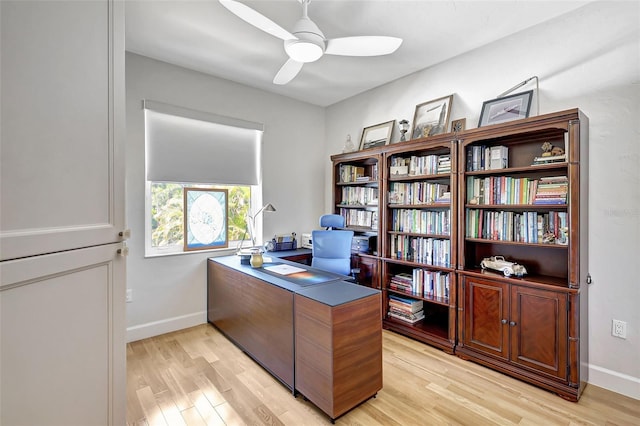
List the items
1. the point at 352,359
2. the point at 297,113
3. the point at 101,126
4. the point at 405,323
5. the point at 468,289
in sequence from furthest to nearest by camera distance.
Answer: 1. the point at 297,113
2. the point at 405,323
3. the point at 468,289
4. the point at 352,359
5. the point at 101,126

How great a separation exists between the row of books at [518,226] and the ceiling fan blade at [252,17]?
6.90ft

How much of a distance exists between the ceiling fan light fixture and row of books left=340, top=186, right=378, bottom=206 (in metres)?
1.94

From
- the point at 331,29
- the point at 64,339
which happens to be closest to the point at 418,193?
the point at 331,29

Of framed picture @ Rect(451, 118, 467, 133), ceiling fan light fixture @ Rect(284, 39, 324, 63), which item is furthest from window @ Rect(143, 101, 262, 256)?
framed picture @ Rect(451, 118, 467, 133)

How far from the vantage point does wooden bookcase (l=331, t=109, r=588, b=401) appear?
205 cm

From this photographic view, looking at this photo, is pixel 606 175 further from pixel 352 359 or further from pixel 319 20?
pixel 319 20

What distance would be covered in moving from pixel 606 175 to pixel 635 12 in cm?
111

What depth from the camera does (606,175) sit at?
2.13m

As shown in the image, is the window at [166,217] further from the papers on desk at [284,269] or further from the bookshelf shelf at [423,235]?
the bookshelf shelf at [423,235]

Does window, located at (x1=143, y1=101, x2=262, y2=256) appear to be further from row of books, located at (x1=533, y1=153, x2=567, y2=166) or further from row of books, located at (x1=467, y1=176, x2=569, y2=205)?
row of books, located at (x1=533, y1=153, x2=567, y2=166)

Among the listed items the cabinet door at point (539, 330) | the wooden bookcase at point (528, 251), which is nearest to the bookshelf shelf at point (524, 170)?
the wooden bookcase at point (528, 251)

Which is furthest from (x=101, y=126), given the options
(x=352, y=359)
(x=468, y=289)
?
(x=468, y=289)

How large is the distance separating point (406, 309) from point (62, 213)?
292cm

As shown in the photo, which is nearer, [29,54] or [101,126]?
[29,54]
